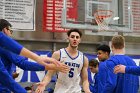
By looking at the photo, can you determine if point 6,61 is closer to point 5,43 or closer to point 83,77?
point 5,43

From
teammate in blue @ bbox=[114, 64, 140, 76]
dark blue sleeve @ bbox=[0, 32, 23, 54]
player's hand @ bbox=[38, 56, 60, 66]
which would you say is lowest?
teammate in blue @ bbox=[114, 64, 140, 76]

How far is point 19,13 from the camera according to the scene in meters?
9.20

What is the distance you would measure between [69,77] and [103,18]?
3.43 m

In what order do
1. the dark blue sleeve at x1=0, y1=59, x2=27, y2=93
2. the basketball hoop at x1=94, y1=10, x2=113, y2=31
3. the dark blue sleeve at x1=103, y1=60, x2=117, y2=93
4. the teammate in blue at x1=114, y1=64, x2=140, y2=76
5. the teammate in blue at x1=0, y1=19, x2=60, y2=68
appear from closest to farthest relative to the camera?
the teammate in blue at x1=0, y1=19, x2=60, y2=68, the dark blue sleeve at x1=0, y1=59, x2=27, y2=93, the teammate in blue at x1=114, y1=64, x2=140, y2=76, the dark blue sleeve at x1=103, y1=60, x2=117, y2=93, the basketball hoop at x1=94, y1=10, x2=113, y2=31

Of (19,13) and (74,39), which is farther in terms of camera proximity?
(19,13)

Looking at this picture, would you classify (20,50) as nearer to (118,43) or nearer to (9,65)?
(9,65)

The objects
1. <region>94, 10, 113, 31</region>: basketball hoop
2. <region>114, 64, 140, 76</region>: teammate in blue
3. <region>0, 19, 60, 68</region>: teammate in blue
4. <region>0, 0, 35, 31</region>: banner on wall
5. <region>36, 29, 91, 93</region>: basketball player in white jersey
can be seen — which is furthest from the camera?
<region>0, 0, 35, 31</region>: banner on wall

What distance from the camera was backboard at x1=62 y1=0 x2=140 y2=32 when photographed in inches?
325

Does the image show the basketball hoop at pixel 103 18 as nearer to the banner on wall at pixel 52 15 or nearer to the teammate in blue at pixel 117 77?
the banner on wall at pixel 52 15

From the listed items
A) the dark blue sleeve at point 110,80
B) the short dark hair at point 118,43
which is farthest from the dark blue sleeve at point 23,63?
the short dark hair at point 118,43

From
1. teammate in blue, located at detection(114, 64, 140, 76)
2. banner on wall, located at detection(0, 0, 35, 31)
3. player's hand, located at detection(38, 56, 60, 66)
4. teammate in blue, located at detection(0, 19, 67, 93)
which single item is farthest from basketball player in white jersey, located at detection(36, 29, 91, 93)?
banner on wall, located at detection(0, 0, 35, 31)

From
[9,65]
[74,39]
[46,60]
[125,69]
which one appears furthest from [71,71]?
[46,60]

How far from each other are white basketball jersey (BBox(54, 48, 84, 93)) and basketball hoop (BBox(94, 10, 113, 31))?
9.70 feet

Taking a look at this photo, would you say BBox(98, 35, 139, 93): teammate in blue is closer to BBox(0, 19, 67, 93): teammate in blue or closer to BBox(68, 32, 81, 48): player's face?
BBox(68, 32, 81, 48): player's face
